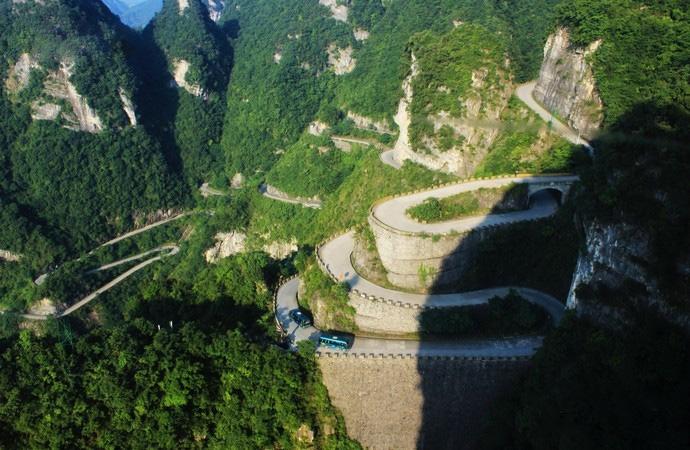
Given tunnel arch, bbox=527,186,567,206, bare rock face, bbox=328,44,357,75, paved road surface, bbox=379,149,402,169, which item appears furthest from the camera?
bare rock face, bbox=328,44,357,75

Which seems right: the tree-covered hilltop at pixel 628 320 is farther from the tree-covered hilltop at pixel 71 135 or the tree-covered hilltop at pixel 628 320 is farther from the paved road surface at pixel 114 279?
the tree-covered hilltop at pixel 71 135

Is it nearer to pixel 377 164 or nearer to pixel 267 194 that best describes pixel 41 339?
pixel 377 164

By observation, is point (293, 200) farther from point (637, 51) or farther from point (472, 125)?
point (637, 51)

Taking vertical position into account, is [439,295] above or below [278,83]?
below

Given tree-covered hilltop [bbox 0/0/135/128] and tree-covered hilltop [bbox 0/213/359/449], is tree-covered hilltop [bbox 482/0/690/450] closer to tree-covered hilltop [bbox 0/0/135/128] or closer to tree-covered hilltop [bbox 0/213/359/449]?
tree-covered hilltop [bbox 0/213/359/449]

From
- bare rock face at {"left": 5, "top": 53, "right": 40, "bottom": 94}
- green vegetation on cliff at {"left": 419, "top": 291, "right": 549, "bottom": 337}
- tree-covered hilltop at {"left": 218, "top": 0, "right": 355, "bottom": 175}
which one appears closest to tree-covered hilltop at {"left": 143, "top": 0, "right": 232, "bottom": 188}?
tree-covered hilltop at {"left": 218, "top": 0, "right": 355, "bottom": 175}

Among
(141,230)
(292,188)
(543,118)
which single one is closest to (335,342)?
(543,118)

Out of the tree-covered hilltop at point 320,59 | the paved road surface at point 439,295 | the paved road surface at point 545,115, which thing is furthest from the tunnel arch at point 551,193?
the tree-covered hilltop at point 320,59
